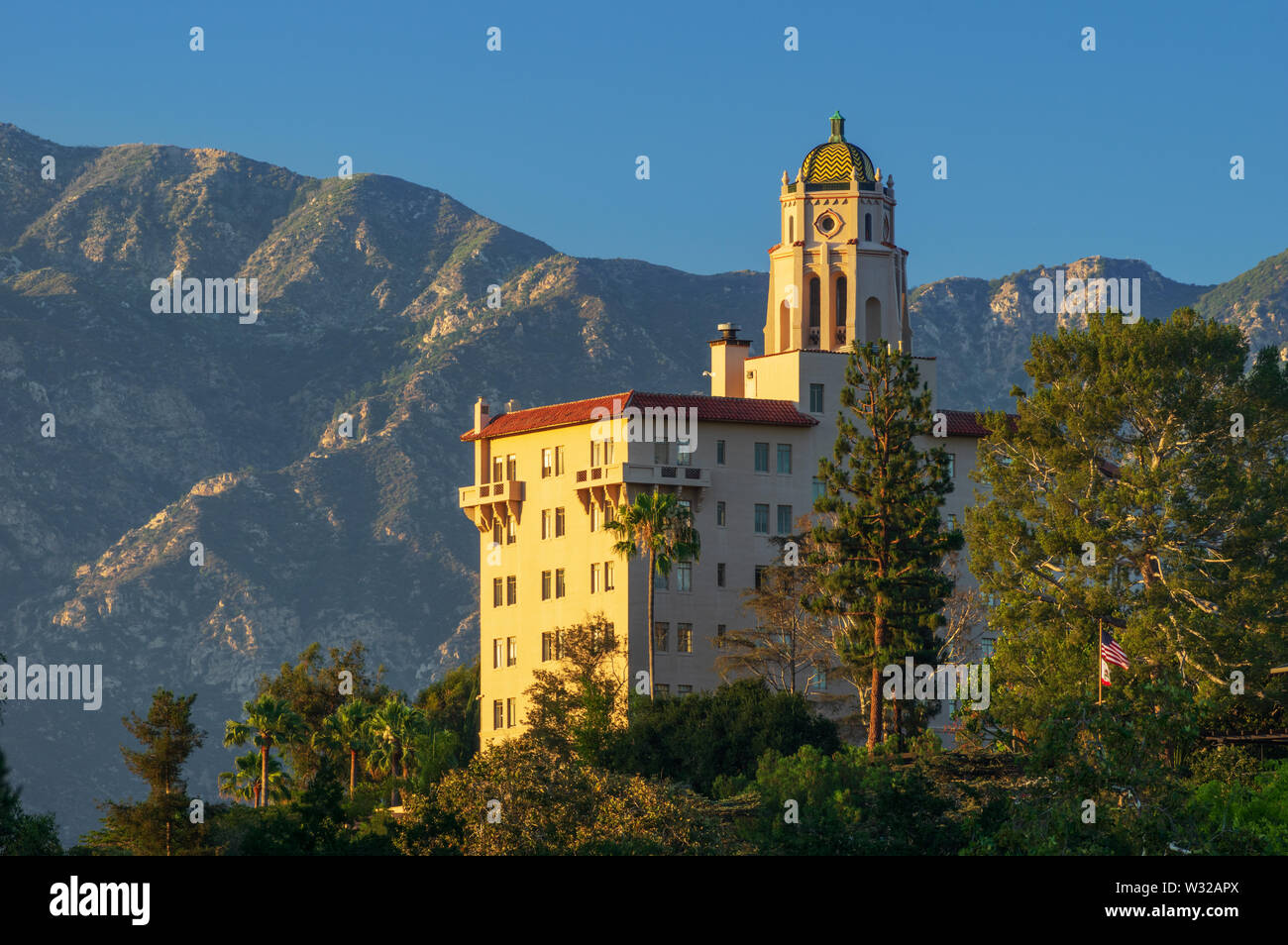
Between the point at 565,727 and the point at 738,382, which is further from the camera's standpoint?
the point at 738,382

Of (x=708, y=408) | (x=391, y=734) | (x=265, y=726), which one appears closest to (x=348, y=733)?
(x=391, y=734)

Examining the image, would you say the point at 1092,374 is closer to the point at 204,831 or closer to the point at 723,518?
Result: the point at 723,518

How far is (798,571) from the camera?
124 metres

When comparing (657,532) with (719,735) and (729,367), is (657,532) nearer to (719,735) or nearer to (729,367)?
(719,735)

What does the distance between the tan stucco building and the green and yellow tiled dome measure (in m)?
0.25

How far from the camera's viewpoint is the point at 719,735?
109 meters

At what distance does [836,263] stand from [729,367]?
10.3 m

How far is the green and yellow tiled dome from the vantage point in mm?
150500

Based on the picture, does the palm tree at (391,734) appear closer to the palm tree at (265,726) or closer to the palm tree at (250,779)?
the palm tree at (265,726)

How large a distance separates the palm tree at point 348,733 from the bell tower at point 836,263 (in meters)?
38.0

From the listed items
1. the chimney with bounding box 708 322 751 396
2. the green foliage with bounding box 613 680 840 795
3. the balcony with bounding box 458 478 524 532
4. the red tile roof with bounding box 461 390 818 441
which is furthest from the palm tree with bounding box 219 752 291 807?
the chimney with bounding box 708 322 751 396

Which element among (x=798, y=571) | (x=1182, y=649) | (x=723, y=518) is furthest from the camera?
(x=723, y=518)
